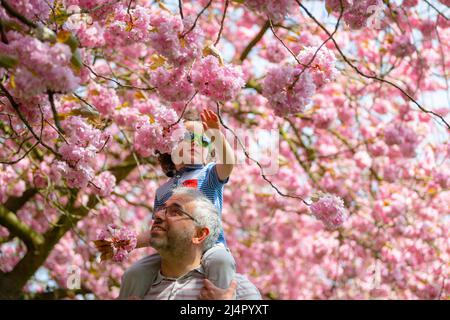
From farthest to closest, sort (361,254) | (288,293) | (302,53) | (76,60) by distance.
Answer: (288,293), (361,254), (302,53), (76,60)

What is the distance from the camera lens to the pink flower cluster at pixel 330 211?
2.87 metres

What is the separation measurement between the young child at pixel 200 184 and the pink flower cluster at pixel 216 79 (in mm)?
160

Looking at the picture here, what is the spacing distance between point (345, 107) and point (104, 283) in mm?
2700

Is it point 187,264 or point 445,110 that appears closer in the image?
point 187,264

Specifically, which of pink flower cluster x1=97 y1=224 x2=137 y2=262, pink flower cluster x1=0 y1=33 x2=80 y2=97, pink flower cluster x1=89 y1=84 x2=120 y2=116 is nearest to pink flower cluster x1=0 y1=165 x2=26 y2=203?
pink flower cluster x1=89 y1=84 x2=120 y2=116

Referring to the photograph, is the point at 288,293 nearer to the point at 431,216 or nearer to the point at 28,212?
the point at 431,216

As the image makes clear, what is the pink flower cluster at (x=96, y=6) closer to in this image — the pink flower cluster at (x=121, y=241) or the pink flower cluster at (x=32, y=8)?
the pink flower cluster at (x=32, y=8)

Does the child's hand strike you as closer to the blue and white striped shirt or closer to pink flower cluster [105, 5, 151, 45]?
the blue and white striped shirt

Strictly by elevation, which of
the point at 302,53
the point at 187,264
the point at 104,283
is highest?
the point at 104,283

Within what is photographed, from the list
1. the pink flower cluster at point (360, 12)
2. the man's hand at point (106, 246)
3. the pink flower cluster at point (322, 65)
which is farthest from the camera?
the pink flower cluster at point (322, 65)

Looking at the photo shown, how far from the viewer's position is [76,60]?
2049 millimetres

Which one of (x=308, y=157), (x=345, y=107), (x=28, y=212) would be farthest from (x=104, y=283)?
(x=345, y=107)

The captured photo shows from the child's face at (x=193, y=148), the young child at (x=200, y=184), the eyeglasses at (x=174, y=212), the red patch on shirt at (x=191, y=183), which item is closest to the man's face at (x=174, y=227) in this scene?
the eyeglasses at (x=174, y=212)

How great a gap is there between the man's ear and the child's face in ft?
1.97
